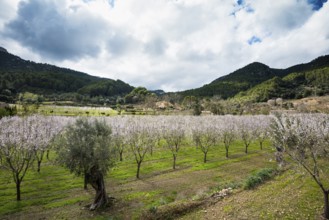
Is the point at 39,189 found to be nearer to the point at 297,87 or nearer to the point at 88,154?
the point at 88,154

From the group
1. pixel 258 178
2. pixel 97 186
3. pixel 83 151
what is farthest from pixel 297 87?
pixel 83 151

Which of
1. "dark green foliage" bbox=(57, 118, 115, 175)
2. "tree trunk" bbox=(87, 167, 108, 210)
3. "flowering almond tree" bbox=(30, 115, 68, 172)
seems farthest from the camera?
"flowering almond tree" bbox=(30, 115, 68, 172)

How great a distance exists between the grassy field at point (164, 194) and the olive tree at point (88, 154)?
9.64 feet

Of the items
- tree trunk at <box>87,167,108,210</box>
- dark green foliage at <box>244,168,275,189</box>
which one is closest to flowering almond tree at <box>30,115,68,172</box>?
tree trunk at <box>87,167,108,210</box>

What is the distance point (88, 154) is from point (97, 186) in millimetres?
4013

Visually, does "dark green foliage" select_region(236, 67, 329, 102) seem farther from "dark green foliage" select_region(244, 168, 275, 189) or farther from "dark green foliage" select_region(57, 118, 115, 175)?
"dark green foliage" select_region(57, 118, 115, 175)

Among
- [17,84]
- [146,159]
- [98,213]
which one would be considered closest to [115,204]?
[98,213]

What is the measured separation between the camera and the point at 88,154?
64.7 feet

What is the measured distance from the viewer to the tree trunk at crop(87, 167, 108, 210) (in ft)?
67.6

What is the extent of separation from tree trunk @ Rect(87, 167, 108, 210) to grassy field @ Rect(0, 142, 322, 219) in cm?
89

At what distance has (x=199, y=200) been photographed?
2034cm

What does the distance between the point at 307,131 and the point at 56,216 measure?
913 inches

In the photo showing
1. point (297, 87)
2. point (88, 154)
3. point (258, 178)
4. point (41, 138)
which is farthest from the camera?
point (297, 87)

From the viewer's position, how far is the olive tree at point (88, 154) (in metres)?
19.9
